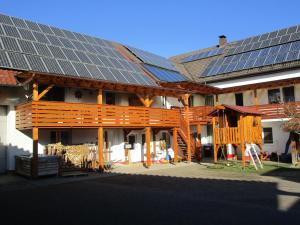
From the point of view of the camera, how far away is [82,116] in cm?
1750

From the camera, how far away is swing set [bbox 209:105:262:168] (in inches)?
761

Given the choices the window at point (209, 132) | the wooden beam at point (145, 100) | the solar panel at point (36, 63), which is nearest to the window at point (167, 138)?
the window at point (209, 132)

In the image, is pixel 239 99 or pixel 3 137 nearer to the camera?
pixel 3 137

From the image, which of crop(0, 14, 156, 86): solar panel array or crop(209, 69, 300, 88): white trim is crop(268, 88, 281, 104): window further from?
crop(0, 14, 156, 86): solar panel array

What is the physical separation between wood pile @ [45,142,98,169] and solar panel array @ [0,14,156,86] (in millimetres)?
4008

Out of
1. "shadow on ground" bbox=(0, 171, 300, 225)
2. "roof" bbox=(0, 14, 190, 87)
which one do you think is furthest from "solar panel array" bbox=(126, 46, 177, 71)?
"shadow on ground" bbox=(0, 171, 300, 225)

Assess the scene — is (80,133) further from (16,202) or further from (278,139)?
(278,139)

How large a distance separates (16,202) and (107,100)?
12600 mm

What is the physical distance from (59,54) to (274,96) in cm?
1660

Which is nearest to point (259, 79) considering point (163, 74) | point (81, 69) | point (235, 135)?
point (163, 74)

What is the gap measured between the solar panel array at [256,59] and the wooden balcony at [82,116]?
10.9m

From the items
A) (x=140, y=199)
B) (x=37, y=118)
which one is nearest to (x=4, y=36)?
(x=37, y=118)

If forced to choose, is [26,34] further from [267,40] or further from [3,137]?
[267,40]

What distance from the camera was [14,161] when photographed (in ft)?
57.3
